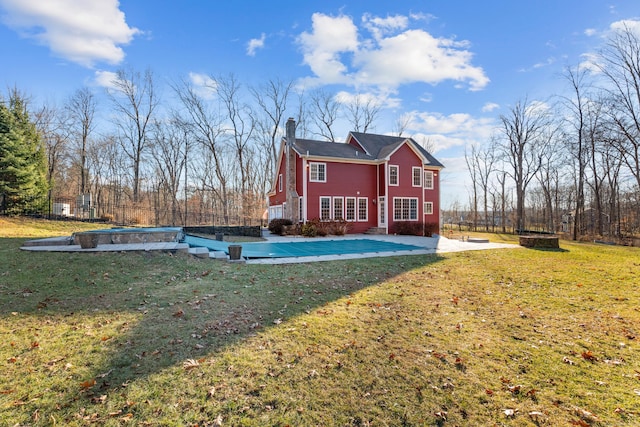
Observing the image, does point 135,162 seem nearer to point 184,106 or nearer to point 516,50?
point 184,106

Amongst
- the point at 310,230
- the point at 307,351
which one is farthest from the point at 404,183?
the point at 307,351

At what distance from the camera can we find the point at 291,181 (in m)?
20.5

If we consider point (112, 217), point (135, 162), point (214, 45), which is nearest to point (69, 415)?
point (214, 45)

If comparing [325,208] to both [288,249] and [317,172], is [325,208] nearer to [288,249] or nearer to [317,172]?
[317,172]

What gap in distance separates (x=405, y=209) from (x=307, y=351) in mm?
19351

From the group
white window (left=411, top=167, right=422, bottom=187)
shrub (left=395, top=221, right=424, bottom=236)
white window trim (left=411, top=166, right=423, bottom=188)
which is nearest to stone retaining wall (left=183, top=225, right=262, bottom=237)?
shrub (left=395, top=221, right=424, bottom=236)

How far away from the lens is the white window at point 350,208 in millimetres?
20828

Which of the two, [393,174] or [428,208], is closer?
[393,174]

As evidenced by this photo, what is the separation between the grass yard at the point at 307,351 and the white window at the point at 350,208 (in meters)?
14.1

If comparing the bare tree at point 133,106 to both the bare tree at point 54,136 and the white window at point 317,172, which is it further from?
the white window at point 317,172

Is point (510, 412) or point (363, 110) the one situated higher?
point (363, 110)

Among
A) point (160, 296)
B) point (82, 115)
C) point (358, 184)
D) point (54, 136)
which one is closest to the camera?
point (160, 296)

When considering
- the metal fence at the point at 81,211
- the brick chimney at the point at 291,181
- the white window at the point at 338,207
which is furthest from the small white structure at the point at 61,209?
the white window at the point at 338,207

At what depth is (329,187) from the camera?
20.3 metres
